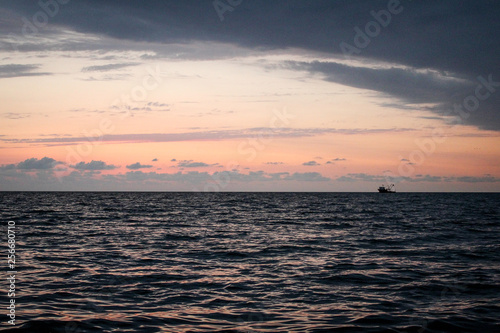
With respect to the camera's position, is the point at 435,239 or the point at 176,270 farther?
the point at 435,239

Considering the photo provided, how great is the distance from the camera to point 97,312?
13.7m

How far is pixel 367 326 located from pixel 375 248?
1681cm

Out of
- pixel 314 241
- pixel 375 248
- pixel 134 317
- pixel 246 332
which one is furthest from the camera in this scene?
pixel 314 241

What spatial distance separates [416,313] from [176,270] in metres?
11.2

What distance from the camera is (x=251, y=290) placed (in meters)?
16.9

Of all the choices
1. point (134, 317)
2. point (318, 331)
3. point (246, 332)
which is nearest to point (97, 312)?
point (134, 317)

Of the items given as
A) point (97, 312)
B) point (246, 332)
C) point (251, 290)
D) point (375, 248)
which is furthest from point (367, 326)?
point (375, 248)

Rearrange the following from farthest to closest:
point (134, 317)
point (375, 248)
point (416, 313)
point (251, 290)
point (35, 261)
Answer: point (375, 248), point (35, 261), point (251, 290), point (416, 313), point (134, 317)

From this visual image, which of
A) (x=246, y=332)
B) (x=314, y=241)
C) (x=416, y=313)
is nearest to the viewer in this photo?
(x=246, y=332)

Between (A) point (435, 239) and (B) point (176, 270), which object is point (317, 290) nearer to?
(B) point (176, 270)

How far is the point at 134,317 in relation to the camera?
13.3 meters

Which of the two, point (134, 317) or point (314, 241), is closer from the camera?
point (134, 317)

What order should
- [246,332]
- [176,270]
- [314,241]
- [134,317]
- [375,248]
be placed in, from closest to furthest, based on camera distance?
1. [246,332]
2. [134,317]
3. [176,270]
4. [375,248]
5. [314,241]

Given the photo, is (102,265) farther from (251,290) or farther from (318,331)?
(318,331)
